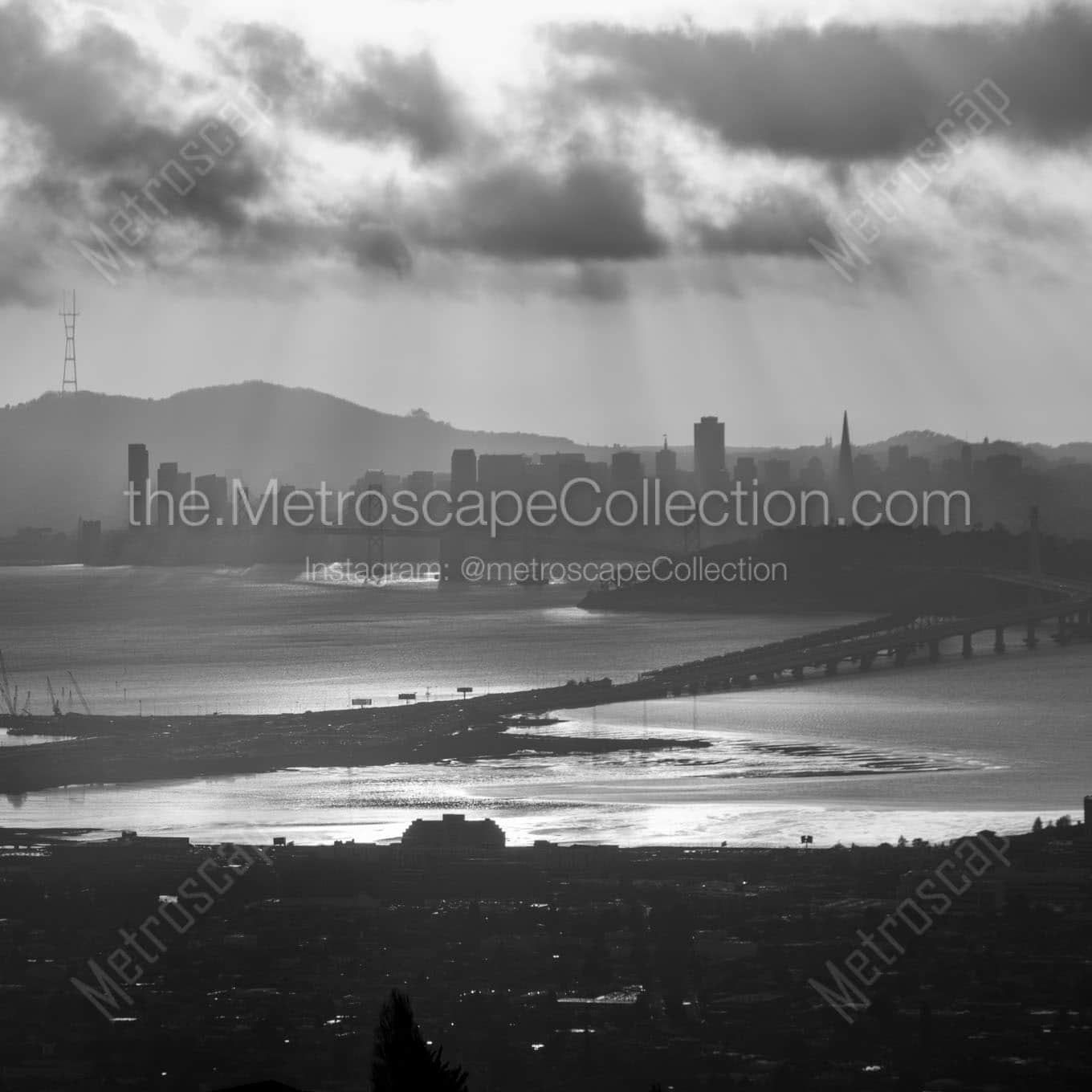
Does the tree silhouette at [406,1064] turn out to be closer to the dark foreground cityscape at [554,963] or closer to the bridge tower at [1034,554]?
the dark foreground cityscape at [554,963]

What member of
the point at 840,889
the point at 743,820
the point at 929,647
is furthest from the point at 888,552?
the point at 840,889

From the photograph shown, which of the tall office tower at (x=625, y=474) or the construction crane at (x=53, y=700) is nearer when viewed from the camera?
the construction crane at (x=53, y=700)

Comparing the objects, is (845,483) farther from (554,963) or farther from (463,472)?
(554,963)

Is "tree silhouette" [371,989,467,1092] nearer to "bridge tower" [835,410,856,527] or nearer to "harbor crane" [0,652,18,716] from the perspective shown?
"harbor crane" [0,652,18,716]

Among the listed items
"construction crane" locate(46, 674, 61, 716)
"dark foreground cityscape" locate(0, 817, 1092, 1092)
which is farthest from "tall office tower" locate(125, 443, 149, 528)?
"dark foreground cityscape" locate(0, 817, 1092, 1092)

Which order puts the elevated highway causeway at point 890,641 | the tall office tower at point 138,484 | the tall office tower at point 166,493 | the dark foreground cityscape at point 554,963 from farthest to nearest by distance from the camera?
the tall office tower at point 166,493 < the tall office tower at point 138,484 < the elevated highway causeway at point 890,641 < the dark foreground cityscape at point 554,963

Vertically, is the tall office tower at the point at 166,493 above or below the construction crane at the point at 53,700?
above

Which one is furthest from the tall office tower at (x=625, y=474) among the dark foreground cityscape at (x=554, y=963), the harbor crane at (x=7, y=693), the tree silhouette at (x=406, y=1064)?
the tree silhouette at (x=406, y=1064)

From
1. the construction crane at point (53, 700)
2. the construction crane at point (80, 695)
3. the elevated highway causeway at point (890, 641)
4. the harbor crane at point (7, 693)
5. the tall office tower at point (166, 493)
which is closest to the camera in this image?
the construction crane at point (53, 700)
